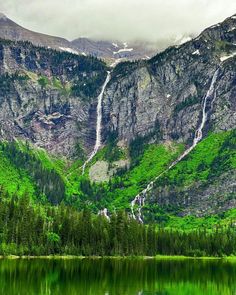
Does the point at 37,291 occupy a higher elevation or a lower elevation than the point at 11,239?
lower

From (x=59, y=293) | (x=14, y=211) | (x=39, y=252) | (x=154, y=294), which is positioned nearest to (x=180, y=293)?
(x=154, y=294)

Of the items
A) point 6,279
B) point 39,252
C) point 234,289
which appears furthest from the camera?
point 39,252

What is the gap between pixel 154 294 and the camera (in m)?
84.9

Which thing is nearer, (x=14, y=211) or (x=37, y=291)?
(x=37, y=291)

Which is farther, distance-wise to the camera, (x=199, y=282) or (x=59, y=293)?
(x=199, y=282)

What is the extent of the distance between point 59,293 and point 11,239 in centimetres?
11527

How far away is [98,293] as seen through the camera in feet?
266

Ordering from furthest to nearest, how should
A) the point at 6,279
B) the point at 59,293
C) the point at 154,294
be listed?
the point at 6,279, the point at 154,294, the point at 59,293

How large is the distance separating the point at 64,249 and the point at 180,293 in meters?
113

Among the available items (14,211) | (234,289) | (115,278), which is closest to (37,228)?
(14,211)

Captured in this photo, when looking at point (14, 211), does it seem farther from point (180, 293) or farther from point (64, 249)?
point (180, 293)

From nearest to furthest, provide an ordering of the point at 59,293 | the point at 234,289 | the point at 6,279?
1. the point at 59,293
2. the point at 6,279
3. the point at 234,289

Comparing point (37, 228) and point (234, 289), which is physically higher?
point (37, 228)

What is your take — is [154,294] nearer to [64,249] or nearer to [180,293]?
[180,293]
